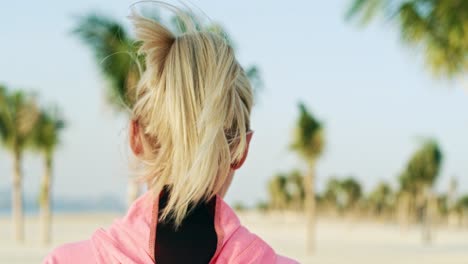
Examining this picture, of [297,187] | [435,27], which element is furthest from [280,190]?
[435,27]

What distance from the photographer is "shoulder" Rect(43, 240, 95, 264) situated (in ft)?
5.48

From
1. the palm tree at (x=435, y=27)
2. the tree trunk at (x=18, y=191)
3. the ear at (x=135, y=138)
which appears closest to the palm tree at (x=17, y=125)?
the tree trunk at (x=18, y=191)

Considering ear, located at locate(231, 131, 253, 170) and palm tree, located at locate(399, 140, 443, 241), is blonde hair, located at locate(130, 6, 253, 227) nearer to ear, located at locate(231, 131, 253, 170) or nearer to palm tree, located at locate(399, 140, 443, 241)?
ear, located at locate(231, 131, 253, 170)

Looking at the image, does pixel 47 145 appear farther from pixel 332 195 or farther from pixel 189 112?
pixel 332 195

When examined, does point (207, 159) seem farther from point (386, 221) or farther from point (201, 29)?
point (386, 221)

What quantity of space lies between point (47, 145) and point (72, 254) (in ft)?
119

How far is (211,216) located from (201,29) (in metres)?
0.50

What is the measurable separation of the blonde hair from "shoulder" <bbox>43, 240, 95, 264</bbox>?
0.20 m

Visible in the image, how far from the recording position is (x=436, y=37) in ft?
49.3

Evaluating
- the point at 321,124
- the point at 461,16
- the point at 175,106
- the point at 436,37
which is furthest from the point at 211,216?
the point at 321,124

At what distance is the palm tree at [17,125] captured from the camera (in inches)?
1474

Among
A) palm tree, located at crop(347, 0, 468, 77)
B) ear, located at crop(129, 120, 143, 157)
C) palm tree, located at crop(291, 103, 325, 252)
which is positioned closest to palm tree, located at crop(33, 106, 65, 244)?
palm tree, located at crop(291, 103, 325, 252)

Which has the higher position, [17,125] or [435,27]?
[435,27]

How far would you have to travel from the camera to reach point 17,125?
37844mm
